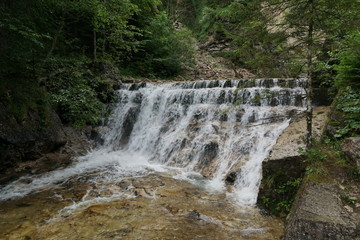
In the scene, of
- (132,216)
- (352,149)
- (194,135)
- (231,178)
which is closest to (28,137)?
(132,216)

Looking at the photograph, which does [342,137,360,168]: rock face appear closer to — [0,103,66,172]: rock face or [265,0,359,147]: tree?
[265,0,359,147]: tree

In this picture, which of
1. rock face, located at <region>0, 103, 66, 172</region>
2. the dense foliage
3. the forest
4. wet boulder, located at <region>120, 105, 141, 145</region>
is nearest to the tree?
the forest

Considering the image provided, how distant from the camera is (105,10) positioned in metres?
7.74

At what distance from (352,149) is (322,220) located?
1922 millimetres

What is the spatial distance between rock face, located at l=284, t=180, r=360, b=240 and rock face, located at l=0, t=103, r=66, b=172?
7053 millimetres

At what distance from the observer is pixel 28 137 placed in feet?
21.9

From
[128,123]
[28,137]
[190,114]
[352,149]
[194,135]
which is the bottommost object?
[28,137]

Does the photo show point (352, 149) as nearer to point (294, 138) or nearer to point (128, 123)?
point (294, 138)

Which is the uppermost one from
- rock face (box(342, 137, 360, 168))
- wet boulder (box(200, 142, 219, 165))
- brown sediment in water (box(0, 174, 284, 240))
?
rock face (box(342, 137, 360, 168))

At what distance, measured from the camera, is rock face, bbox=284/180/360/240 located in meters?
2.63

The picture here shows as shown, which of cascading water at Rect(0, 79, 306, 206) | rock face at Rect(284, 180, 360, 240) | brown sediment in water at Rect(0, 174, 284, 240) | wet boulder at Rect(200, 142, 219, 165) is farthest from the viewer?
wet boulder at Rect(200, 142, 219, 165)

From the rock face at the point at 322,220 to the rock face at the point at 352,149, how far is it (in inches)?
33.0

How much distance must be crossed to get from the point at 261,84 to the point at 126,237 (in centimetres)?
795

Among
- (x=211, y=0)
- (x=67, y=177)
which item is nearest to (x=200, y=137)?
(x=67, y=177)
